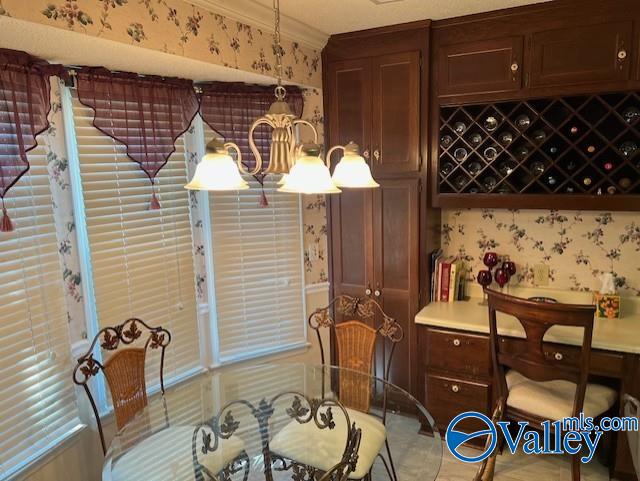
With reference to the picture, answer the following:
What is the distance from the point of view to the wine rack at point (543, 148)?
2479 mm

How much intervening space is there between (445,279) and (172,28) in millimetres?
2124

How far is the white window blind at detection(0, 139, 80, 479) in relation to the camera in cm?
196

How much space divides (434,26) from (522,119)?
76cm

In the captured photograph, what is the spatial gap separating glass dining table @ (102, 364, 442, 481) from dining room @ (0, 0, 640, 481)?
0.05ft

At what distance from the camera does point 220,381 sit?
2.66 meters

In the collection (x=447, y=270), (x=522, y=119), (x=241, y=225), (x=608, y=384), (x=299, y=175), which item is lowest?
(x=608, y=384)

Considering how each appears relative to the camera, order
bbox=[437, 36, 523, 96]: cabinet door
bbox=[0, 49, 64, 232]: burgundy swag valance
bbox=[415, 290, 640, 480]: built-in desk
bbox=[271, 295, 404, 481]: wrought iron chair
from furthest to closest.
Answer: bbox=[437, 36, 523, 96]: cabinet door < bbox=[415, 290, 640, 480]: built-in desk < bbox=[271, 295, 404, 481]: wrought iron chair < bbox=[0, 49, 64, 232]: burgundy swag valance

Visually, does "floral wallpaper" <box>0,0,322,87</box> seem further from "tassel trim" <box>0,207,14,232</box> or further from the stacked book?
the stacked book

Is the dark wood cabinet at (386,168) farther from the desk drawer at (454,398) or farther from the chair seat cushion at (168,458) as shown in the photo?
the chair seat cushion at (168,458)

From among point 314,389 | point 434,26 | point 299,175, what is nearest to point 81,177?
point 299,175

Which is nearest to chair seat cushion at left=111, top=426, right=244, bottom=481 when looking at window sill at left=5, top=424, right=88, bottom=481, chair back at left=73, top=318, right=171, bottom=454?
chair back at left=73, top=318, right=171, bottom=454

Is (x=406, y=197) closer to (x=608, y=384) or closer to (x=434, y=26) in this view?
(x=434, y=26)

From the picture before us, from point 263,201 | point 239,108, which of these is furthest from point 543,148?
point 239,108

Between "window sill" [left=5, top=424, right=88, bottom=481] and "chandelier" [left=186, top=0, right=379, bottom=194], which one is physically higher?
"chandelier" [left=186, top=0, right=379, bottom=194]
